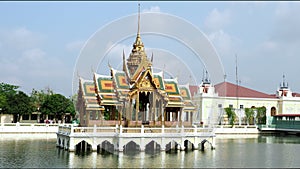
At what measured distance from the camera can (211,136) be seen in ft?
85.3

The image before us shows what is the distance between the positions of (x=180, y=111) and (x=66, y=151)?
8.11m

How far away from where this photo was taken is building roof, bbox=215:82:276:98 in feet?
195

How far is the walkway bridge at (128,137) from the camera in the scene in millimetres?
22766

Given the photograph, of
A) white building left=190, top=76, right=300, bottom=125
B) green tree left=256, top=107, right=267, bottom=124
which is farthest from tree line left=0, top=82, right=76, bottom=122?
green tree left=256, top=107, right=267, bottom=124

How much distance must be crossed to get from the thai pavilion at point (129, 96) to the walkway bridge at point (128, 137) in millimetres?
1255

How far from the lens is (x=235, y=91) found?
60.8 metres

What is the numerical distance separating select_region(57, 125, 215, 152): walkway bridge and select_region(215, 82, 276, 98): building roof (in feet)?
112

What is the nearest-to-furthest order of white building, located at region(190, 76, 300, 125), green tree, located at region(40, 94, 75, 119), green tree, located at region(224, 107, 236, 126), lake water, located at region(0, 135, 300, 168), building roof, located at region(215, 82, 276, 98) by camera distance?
lake water, located at region(0, 135, 300, 168) < green tree, located at region(40, 94, 75, 119) < green tree, located at region(224, 107, 236, 126) < white building, located at region(190, 76, 300, 125) < building roof, located at region(215, 82, 276, 98)

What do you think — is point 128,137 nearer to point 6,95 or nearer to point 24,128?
point 24,128

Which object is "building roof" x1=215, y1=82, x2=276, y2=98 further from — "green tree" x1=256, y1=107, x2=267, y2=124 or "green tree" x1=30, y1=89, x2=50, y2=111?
"green tree" x1=30, y1=89, x2=50, y2=111

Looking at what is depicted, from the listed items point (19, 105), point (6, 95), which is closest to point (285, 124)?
point (19, 105)

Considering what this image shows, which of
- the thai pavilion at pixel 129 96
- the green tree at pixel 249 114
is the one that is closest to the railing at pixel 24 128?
the thai pavilion at pixel 129 96

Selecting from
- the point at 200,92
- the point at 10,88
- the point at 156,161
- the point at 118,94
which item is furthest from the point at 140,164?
the point at 10,88

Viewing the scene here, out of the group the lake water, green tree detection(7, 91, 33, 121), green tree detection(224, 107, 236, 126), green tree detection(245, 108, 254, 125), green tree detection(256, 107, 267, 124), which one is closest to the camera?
the lake water
